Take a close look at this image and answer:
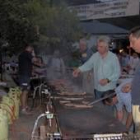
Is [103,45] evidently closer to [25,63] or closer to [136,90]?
[136,90]

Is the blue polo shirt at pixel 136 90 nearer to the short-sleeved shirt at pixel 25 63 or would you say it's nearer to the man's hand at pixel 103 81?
the man's hand at pixel 103 81

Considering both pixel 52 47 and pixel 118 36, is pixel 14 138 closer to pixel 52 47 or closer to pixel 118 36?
pixel 52 47

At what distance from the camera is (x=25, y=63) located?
905 centimetres

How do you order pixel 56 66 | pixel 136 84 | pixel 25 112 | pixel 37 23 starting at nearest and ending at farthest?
1. pixel 136 84
2. pixel 25 112
3. pixel 37 23
4. pixel 56 66

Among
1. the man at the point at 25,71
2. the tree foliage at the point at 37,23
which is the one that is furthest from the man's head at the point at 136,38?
the man at the point at 25,71

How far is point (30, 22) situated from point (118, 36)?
6830mm

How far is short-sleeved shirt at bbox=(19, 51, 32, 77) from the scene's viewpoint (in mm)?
8961

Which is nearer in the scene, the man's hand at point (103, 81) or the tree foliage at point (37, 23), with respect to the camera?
the man's hand at point (103, 81)

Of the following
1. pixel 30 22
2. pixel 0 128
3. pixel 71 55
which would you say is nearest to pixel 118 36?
pixel 71 55

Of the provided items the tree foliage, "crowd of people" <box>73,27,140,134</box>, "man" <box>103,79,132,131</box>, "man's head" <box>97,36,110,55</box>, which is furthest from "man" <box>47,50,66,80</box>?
"man" <box>103,79,132,131</box>

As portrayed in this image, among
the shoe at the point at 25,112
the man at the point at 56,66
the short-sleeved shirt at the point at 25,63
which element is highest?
the short-sleeved shirt at the point at 25,63

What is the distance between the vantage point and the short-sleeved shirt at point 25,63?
896 cm

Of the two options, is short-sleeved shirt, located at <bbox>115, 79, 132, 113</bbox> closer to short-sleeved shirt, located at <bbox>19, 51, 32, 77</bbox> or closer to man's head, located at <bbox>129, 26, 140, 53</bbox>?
man's head, located at <bbox>129, 26, 140, 53</bbox>

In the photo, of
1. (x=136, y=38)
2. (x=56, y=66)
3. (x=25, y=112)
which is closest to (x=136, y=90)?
(x=136, y=38)
